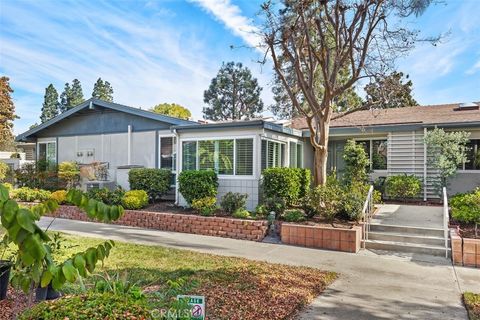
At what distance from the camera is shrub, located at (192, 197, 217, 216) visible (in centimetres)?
1086

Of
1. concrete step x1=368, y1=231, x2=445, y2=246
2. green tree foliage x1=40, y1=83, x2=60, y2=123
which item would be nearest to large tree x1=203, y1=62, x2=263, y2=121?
green tree foliage x1=40, y1=83, x2=60, y2=123

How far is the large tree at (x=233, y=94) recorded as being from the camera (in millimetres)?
40156

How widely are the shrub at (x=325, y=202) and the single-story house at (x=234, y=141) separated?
221 cm

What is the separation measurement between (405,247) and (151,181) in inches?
359

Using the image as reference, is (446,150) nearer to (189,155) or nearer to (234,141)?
(234,141)

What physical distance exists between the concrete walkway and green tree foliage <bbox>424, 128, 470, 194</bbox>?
669cm

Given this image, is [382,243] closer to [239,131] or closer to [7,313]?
[239,131]

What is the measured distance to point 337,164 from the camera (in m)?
16.9

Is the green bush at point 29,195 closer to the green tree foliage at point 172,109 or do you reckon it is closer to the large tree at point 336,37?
the large tree at point 336,37

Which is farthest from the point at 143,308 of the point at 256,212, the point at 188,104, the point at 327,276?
the point at 188,104

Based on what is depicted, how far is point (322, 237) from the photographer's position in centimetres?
852

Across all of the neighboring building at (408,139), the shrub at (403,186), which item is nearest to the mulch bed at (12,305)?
the shrub at (403,186)

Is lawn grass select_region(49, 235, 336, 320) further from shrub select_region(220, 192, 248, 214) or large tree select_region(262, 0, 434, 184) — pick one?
large tree select_region(262, 0, 434, 184)

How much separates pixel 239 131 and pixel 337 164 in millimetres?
6947
